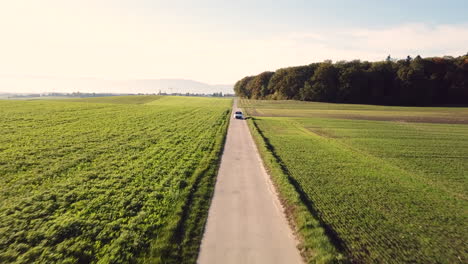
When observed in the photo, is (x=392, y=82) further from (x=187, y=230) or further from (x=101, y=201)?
(x=101, y=201)

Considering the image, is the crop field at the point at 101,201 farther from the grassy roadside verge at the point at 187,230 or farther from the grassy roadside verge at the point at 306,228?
the grassy roadside verge at the point at 306,228

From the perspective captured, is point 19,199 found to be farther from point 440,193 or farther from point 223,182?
point 440,193

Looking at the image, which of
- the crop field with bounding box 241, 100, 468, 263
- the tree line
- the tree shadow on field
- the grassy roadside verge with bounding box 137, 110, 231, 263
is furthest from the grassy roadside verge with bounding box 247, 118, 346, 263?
the tree line

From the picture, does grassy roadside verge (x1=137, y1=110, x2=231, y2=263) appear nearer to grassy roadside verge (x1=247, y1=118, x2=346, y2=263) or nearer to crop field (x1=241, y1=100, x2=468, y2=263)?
grassy roadside verge (x1=247, y1=118, x2=346, y2=263)

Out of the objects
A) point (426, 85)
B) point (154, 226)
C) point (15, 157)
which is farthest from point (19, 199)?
point (426, 85)

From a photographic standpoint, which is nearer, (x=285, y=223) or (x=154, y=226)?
(x=154, y=226)

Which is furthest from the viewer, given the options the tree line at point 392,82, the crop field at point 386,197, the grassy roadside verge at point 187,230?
the tree line at point 392,82

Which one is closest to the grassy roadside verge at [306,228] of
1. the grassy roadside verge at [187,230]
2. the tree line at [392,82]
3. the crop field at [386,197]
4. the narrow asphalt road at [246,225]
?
the crop field at [386,197]
